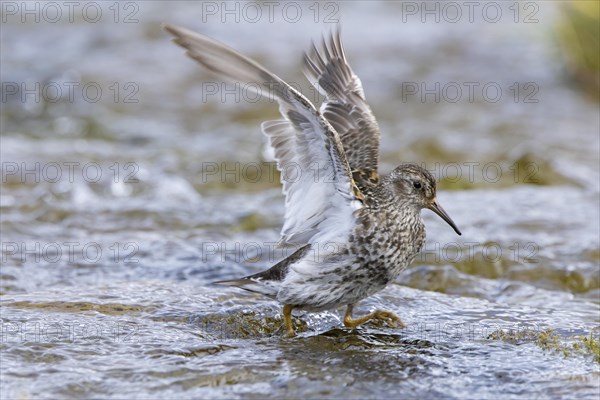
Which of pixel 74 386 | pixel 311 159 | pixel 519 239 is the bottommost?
pixel 74 386

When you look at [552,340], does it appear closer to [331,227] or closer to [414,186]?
[414,186]

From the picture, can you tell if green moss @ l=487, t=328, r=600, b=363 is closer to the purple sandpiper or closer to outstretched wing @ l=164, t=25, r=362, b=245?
the purple sandpiper

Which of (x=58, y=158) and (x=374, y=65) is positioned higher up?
(x=374, y=65)

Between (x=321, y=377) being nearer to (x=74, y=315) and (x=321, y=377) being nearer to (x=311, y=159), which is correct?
(x=311, y=159)

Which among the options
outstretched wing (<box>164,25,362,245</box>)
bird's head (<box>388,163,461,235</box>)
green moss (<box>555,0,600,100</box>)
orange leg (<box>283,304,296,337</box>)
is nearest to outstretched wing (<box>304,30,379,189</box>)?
bird's head (<box>388,163,461,235</box>)

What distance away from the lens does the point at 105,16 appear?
1922 cm

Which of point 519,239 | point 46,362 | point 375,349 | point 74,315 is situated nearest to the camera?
point 46,362

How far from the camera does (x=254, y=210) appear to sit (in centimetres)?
1027

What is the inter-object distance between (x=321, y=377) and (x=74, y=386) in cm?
146

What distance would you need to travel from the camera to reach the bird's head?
702cm

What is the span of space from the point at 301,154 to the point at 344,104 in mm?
1411

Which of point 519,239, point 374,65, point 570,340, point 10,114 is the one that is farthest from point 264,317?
point 374,65

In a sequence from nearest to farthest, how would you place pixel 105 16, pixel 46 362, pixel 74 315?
1. pixel 46 362
2. pixel 74 315
3. pixel 105 16

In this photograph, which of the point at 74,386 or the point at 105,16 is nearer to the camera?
the point at 74,386
